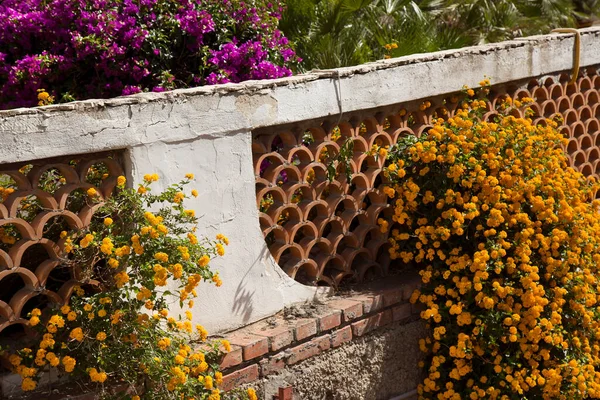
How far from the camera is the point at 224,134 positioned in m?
3.67

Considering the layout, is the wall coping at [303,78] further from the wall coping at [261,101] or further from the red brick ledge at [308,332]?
the red brick ledge at [308,332]

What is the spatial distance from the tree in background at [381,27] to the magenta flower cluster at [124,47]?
1.18 meters

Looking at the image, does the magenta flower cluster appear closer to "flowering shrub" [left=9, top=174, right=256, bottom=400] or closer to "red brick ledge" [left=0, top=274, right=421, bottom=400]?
"red brick ledge" [left=0, top=274, right=421, bottom=400]

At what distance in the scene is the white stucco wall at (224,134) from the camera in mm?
3133

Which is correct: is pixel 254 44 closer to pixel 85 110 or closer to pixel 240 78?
pixel 240 78

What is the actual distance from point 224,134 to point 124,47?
5.25ft

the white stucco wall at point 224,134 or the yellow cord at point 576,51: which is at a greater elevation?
the yellow cord at point 576,51

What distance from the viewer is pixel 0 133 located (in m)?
2.95

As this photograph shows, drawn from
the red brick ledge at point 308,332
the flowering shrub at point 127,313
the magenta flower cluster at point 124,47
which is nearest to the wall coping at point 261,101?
the flowering shrub at point 127,313

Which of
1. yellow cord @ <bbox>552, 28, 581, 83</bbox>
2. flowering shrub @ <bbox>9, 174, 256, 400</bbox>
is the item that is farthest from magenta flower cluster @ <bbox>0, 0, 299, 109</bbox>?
yellow cord @ <bbox>552, 28, 581, 83</bbox>

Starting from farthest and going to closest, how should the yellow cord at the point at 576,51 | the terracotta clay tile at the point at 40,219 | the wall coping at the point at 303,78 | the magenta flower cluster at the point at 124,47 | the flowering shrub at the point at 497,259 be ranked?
the yellow cord at the point at 576,51, the magenta flower cluster at the point at 124,47, the flowering shrub at the point at 497,259, the wall coping at the point at 303,78, the terracotta clay tile at the point at 40,219

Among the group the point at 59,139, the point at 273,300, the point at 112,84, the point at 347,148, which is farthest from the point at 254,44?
the point at 59,139

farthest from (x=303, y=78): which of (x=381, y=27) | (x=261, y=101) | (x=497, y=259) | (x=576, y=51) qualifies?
(x=381, y=27)

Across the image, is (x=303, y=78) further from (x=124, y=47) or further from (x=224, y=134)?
(x=124, y=47)
